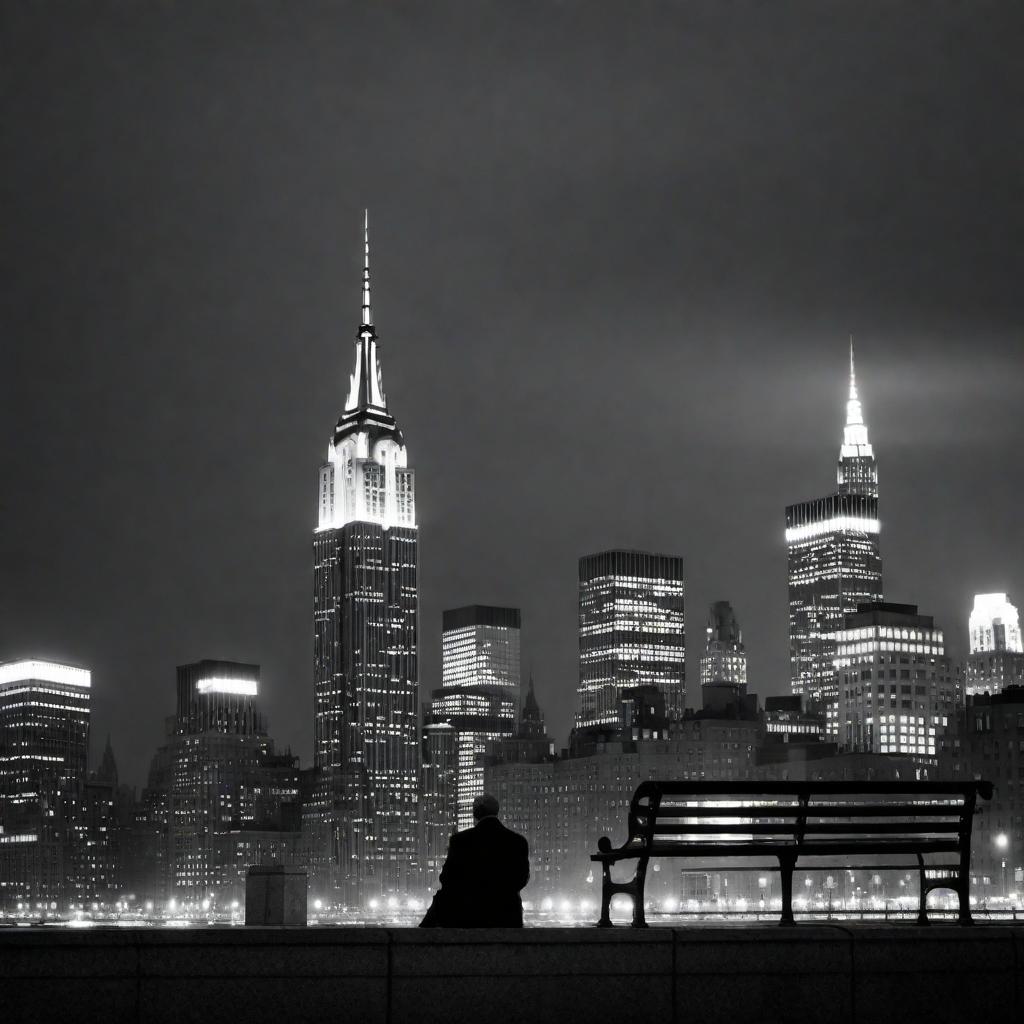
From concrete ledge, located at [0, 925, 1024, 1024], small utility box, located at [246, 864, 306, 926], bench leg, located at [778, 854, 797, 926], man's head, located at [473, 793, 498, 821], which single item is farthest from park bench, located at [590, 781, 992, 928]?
small utility box, located at [246, 864, 306, 926]

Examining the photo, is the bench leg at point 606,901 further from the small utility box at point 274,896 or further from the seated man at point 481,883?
the small utility box at point 274,896

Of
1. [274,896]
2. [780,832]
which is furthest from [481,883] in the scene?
[274,896]

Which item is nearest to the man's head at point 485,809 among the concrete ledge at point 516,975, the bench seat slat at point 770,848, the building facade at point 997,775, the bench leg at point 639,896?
the bench seat slat at point 770,848

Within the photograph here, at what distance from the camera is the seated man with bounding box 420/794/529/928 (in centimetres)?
1461

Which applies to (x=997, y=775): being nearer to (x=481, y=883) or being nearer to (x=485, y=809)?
(x=485, y=809)

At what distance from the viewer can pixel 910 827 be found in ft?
55.7

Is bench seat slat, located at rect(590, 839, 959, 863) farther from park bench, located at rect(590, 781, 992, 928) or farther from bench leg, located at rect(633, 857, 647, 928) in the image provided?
bench leg, located at rect(633, 857, 647, 928)

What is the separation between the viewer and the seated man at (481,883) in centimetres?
1461

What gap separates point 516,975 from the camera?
13.5 metres

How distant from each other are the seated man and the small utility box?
7.85 meters

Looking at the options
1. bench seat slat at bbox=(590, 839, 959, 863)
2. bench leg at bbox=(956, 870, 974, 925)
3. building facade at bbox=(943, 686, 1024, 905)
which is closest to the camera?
bench seat slat at bbox=(590, 839, 959, 863)

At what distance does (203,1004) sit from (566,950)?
8.38 ft

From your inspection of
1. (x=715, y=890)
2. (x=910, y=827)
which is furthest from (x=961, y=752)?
(x=910, y=827)

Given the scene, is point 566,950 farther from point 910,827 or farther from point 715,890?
point 715,890
